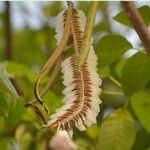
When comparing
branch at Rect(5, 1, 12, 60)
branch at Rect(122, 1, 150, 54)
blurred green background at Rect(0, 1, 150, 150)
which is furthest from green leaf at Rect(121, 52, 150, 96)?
branch at Rect(5, 1, 12, 60)

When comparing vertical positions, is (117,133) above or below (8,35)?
above

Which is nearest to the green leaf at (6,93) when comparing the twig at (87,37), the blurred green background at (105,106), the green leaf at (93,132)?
the blurred green background at (105,106)

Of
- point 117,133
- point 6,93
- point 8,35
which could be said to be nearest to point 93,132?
point 117,133

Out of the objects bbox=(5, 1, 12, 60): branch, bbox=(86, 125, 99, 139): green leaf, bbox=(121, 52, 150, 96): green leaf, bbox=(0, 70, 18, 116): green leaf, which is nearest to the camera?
bbox=(0, 70, 18, 116): green leaf

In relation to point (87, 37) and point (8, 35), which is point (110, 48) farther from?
point (8, 35)

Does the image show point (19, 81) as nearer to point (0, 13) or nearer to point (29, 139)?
point (29, 139)

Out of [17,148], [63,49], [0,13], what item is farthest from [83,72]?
[0,13]

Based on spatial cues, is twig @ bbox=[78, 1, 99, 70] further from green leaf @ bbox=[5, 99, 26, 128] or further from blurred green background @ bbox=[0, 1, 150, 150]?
green leaf @ bbox=[5, 99, 26, 128]

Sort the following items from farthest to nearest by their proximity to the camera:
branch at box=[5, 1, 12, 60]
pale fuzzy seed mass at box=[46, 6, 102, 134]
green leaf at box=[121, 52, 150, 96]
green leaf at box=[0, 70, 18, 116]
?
branch at box=[5, 1, 12, 60]
green leaf at box=[121, 52, 150, 96]
green leaf at box=[0, 70, 18, 116]
pale fuzzy seed mass at box=[46, 6, 102, 134]
